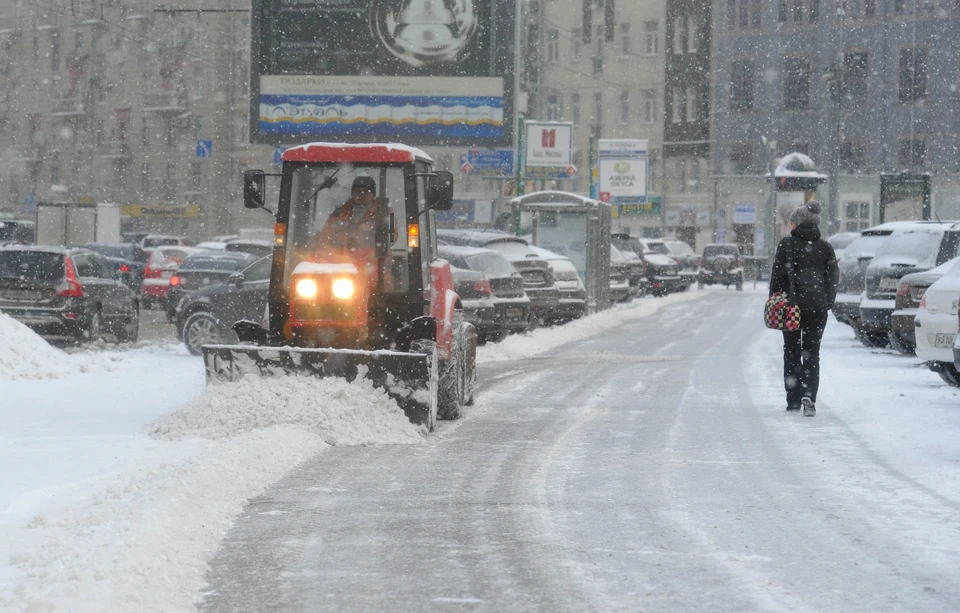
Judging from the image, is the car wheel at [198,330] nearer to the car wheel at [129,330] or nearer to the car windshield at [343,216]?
the car wheel at [129,330]

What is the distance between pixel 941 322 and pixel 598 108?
2669 inches

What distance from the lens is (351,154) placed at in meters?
11.7

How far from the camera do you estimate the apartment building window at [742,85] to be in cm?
7300

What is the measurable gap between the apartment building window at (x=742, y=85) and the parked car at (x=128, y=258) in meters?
42.9

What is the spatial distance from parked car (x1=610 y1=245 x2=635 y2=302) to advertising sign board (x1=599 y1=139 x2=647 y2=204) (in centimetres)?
1837

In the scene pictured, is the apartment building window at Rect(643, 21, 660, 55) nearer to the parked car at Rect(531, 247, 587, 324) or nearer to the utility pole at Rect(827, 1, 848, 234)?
the utility pole at Rect(827, 1, 848, 234)

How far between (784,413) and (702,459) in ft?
10.7

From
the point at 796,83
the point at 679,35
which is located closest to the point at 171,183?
the point at 679,35

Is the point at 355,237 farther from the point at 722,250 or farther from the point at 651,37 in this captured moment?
the point at 651,37

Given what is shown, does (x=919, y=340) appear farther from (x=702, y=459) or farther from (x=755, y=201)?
(x=755, y=201)

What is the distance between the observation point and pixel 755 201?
236ft

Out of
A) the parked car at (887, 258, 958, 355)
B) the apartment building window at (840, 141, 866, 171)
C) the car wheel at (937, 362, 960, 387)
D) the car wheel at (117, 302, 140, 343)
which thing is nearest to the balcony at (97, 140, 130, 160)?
the apartment building window at (840, 141, 866, 171)

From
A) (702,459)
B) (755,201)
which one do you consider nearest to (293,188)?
(702,459)

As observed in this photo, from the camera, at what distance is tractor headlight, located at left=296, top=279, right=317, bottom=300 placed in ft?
36.7
